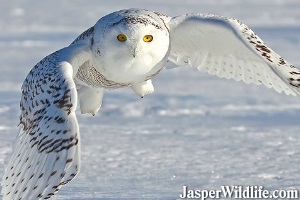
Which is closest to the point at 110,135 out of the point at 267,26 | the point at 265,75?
the point at 265,75

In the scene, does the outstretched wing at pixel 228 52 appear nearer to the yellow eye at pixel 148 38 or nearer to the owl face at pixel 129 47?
the owl face at pixel 129 47

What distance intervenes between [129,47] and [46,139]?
26.4 inches

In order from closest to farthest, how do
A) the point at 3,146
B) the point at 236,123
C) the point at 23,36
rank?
the point at 3,146 → the point at 236,123 → the point at 23,36

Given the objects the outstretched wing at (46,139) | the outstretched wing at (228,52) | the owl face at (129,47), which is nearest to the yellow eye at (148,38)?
the owl face at (129,47)

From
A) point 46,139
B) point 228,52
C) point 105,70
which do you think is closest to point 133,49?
point 105,70

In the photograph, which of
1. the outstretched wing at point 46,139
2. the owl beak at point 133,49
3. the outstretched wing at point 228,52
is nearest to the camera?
the outstretched wing at point 46,139

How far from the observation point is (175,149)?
20.7 ft

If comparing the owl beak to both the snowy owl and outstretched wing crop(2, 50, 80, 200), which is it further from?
outstretched wing crop(2, 50, 80, 200)

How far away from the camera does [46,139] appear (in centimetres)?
420

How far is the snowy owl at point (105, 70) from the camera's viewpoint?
412 cm

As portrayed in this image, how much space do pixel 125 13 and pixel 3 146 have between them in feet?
6.04

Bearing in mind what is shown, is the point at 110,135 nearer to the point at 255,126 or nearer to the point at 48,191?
Answer: the point at 255,126

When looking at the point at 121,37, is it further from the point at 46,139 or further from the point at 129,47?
the point at 46,139

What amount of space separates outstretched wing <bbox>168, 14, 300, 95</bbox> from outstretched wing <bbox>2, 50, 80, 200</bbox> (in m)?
0.94
